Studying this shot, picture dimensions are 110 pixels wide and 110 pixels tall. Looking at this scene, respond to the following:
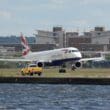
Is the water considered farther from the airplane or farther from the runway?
the airplane

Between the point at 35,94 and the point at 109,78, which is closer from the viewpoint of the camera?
the point at 35,94

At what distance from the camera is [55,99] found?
6375cm

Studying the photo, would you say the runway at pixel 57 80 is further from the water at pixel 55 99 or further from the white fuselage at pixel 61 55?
the white fuselage at pixel 61 55

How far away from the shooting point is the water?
54781 millimetres

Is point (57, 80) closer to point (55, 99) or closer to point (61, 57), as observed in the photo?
point (55, 99)

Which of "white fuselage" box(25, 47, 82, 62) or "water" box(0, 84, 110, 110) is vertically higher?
"white fuselage" box(25, 47, 82, 62)

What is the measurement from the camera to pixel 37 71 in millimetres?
106750

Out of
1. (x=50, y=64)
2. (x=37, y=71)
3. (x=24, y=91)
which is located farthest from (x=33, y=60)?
(x=24, y=91)

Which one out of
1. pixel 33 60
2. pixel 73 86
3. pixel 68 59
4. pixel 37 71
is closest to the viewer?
pixel 73 86

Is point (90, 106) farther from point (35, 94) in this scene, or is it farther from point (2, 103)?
point (35, 94)

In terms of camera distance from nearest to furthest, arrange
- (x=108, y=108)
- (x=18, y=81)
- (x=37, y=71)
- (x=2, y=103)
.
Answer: (x=108, y=108) < (x=2, y=103) < (x=18, y=81) < (x=37, y=71)

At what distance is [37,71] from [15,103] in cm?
4862

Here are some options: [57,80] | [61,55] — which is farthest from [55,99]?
[61,55]

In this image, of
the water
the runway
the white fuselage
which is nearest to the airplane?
the white fuselage
